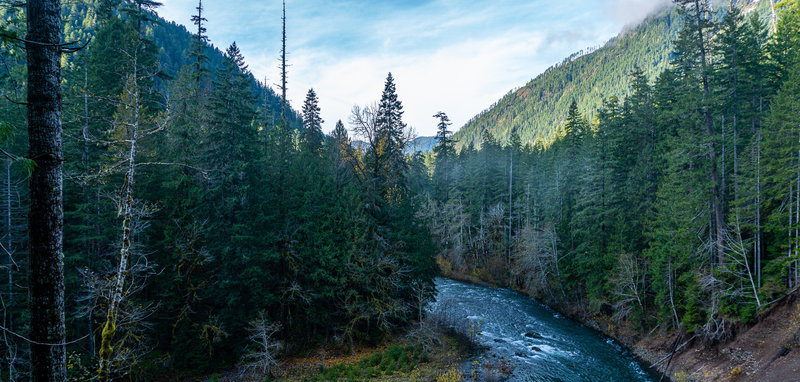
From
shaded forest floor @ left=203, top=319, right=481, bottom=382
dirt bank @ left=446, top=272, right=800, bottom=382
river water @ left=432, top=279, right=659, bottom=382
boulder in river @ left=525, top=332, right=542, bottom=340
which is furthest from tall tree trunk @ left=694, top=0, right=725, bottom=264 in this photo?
shaded forest floor @ left=203, top=319, right=481, bottom=382

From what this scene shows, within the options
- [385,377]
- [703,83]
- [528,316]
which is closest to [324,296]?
[385,377]

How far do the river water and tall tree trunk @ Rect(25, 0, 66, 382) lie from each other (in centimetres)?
1953

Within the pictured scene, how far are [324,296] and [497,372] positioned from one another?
11.5 metres

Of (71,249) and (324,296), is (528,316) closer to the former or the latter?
(324,296)

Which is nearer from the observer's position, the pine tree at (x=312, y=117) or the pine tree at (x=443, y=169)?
the pine tree at (x=312, y=117)

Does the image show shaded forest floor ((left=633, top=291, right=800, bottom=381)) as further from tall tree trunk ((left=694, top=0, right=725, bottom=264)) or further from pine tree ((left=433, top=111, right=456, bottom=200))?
pine tree ((left=433, top=111, right=456, bottom=200))

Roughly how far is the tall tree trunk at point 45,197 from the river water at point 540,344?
769 inches

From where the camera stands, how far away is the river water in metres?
20.0

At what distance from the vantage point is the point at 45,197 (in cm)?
433

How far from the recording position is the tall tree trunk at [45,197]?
4207 mm

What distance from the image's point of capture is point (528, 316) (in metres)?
30.5

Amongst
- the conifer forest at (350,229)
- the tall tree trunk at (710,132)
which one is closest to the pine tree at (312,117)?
the conifer forest at (350,229)

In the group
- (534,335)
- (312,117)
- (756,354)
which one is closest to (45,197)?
(756,354)

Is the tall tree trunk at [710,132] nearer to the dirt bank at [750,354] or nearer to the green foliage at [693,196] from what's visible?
the green foliage at [693,196]
